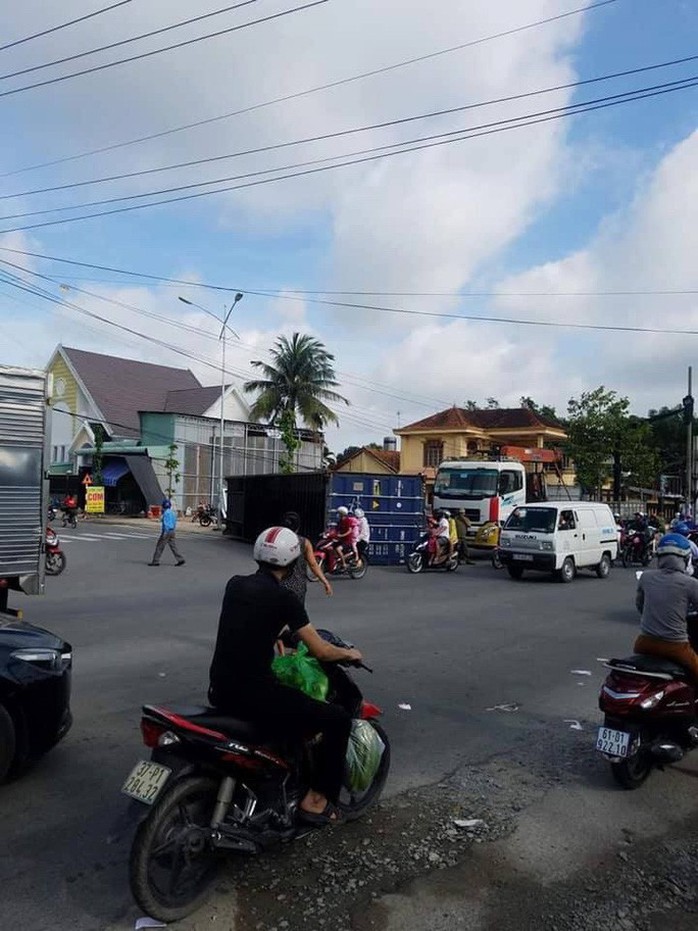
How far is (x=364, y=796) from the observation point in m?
4.59

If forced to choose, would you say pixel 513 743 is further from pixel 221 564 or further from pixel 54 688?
pixel 221 564

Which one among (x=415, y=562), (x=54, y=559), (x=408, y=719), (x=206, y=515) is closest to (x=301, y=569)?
(x=408, y=719)

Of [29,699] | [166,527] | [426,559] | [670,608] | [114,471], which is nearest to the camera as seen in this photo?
[29,699]

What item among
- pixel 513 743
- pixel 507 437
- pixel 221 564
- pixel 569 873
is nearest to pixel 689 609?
pixel 513 743

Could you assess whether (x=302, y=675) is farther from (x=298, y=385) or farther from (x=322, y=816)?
(x=298, y=385)

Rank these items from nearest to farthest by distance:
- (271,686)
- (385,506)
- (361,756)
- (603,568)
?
1. (271,686)
2. (361,756)
3. (603,568)
4. (385,506)

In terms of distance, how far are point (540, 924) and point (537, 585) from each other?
1499 cm

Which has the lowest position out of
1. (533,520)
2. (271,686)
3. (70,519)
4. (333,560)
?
(333,560)

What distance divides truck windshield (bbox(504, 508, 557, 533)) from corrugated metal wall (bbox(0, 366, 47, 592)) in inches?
468

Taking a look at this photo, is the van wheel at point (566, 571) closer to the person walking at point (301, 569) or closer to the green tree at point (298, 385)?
the person walking at point (301, 569)

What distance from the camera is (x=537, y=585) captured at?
18.1m

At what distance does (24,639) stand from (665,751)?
4239 millimetres

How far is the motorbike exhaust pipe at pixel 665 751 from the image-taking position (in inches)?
207

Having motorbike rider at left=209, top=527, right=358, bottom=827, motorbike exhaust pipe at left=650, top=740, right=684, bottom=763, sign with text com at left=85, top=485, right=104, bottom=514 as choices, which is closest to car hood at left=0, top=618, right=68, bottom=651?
motorbike rider at left=209, top=527, right=358, bottom=827
